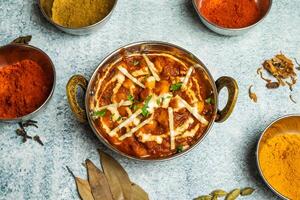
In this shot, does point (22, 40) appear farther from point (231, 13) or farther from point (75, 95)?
point (231, 13)

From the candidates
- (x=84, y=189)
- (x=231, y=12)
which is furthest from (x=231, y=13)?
(x=84, y=189)

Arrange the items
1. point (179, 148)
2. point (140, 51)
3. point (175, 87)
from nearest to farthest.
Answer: point (179, 148) → point (175, 87) → point (140, 51)

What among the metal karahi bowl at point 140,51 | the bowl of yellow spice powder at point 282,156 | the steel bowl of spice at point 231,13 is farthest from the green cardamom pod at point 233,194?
the steel bowl of spice at point 231,13

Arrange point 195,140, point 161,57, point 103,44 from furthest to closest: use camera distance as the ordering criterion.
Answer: point 103,44 < point 161,57 < point 195,140

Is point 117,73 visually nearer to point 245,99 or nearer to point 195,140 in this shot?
point 195,140

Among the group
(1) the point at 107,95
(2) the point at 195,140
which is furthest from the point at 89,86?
(2) the point at 195,140

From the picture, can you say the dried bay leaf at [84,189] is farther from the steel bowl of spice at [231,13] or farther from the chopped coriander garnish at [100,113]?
the steel bowl of spice at [231,13]

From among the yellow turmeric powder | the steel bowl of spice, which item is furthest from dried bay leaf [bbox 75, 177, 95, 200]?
the steel bowl of spice
